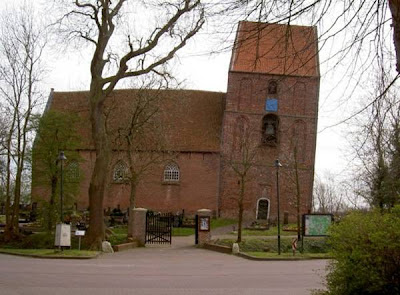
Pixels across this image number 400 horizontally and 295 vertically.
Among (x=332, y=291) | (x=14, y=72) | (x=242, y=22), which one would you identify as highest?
(x=14, y=72)

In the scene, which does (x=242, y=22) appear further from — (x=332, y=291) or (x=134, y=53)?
(x=134, y=53)

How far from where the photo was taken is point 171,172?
1975 inches

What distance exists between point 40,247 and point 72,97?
29221mm

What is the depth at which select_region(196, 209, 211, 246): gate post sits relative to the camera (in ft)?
98.2

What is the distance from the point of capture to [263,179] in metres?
49.0

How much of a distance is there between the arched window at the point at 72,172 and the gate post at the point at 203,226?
7.03m

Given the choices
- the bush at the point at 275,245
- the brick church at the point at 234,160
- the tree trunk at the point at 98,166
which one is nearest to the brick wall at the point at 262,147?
the brick church at the point at 234,160

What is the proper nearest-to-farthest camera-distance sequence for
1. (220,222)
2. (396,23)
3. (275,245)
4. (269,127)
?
1. (396,23)
2. (275,245)
3. (220,222)
4. (269,127)

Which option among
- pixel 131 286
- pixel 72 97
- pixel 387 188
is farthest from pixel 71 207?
pixel 72 97

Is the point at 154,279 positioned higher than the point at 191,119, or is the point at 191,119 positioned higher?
the point at 191,119

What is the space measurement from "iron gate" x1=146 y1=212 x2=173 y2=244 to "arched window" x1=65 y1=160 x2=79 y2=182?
175 inches

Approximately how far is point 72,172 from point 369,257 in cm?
2583

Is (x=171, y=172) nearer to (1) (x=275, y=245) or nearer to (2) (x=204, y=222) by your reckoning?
(2) (x=204, y=222)

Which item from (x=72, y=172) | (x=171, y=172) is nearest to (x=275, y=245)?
(x=72, y=172)
